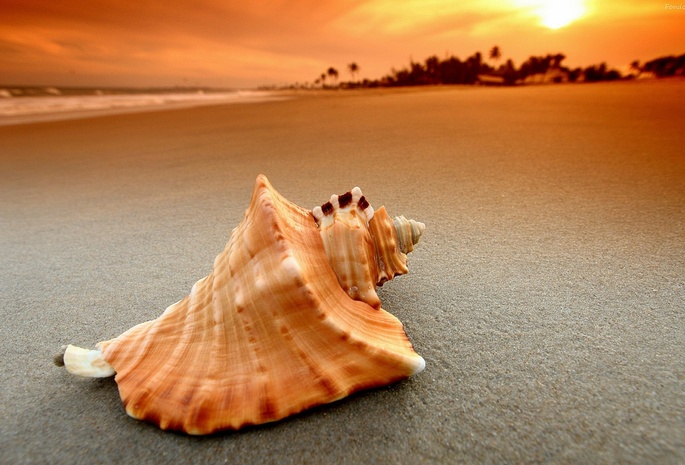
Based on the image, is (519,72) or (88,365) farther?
(519,72)

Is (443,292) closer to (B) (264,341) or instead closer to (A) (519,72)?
(B) (264,341)

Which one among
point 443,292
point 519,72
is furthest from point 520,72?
point 443,292

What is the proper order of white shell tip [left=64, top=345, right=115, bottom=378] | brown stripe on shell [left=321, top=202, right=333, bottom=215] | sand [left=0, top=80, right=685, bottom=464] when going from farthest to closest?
brown stripe on shell [left=321, top=202, right=333, bottom=215]
white shell tip [left=64, top=345, right=115, bottom=378]
sand [left=0, top=80, right=685, bottom=464]

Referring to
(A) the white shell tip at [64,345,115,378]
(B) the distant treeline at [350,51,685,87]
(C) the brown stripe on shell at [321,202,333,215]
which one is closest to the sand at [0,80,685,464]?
(A) the white shell tip at [64,345,115,378]

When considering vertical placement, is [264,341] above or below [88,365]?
above

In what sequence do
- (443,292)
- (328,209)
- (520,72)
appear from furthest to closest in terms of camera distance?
(520,72) → (443,292) → (328,209)

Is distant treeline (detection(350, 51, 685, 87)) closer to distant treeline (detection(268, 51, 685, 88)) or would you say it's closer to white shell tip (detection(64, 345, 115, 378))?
distant treeline (detection(268, 51, 685, 88))
